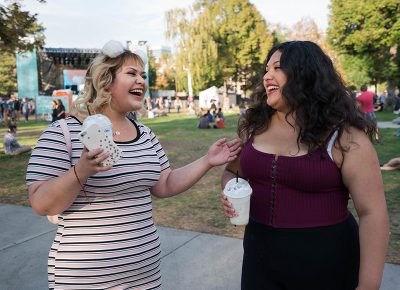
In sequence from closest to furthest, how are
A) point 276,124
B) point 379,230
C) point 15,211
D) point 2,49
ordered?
1. point 379,230
2. point 276,124
3. point 15,211
4. point 2,49

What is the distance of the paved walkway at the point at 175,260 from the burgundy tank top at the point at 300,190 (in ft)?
6.50

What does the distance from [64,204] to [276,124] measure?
3.55ft

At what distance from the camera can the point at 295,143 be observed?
182 cm

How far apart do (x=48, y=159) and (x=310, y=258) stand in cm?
125

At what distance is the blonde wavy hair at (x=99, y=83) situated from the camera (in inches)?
79.4

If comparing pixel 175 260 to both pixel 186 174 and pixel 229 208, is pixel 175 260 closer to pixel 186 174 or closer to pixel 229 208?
pixel 186 174

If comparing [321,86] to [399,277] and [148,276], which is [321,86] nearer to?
[148,276]

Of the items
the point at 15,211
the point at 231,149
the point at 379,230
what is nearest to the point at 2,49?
the point at 15,211

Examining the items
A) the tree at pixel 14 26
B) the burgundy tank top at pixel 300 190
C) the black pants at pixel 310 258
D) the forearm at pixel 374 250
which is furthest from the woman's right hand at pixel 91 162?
the tree at pixel 14 26

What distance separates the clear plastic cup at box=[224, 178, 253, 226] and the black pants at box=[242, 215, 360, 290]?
0.12 metres

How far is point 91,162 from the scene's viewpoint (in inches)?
58.9

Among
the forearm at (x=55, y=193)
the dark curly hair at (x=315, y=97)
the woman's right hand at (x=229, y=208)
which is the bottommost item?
the woman's right hand at (x=229, y=208)

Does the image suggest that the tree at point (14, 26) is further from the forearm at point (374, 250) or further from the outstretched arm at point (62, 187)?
the forearm at point (374, 250)

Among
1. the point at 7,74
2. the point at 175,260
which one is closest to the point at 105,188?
the point at 175,260
